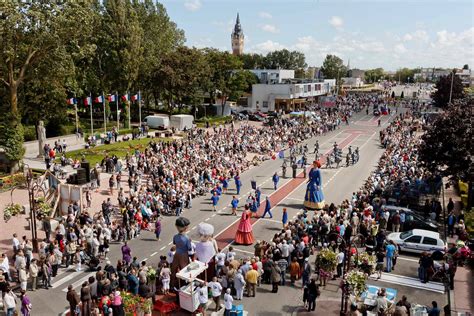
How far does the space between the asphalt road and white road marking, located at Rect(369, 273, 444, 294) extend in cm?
A: 4

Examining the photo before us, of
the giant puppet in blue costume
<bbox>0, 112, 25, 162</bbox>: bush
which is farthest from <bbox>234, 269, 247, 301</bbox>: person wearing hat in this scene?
<bbox>0, 112, 25, 162</bbox>: bush

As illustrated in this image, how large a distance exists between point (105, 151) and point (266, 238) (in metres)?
22.5

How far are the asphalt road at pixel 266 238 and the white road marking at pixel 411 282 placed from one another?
4 cm

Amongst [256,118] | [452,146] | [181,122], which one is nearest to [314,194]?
[452,146]

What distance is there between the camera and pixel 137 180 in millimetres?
28766

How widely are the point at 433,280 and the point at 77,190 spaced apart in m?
17.4

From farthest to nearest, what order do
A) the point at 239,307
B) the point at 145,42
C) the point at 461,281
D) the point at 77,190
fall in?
1. the point at 145,42
2. the point at 77,190
3. the point at 461,281
4. the point at 239,307

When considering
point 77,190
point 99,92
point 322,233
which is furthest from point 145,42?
point 322,233

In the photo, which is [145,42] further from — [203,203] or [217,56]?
[203,203]

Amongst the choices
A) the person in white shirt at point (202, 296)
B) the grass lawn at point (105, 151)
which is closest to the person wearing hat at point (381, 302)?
the person in white shirt at point (202, 296)

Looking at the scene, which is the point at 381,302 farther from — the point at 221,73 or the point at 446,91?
the point at 446,91

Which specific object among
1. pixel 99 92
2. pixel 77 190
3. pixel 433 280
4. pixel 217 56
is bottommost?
pixel 433 280

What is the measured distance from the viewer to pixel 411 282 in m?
17.2

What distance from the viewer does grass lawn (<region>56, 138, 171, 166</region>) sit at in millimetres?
37188
